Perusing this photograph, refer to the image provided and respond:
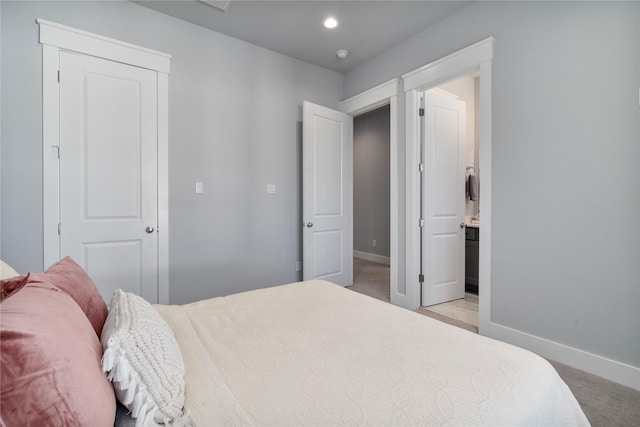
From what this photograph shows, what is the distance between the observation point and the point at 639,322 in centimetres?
175

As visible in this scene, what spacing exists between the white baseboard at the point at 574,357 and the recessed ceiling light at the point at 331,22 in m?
3.01

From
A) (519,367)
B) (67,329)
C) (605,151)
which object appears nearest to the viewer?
(67,329)

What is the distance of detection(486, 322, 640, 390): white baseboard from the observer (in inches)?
70.2

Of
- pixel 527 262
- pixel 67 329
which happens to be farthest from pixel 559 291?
pixel 67 329

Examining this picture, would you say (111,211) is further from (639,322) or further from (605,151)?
(639,322)

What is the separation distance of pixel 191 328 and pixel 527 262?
7.60 ft

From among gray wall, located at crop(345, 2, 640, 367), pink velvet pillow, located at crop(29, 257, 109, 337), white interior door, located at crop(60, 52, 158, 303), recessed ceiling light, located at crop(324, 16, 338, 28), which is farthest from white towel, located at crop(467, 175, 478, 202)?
pink velvet pillow, located at crop(29, 257, 109, 337)

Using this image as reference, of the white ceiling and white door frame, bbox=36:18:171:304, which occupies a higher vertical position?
the white ceiling

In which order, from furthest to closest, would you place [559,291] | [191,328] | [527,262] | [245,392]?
[527,262] < [559,291] < [191,328] < [245,392]

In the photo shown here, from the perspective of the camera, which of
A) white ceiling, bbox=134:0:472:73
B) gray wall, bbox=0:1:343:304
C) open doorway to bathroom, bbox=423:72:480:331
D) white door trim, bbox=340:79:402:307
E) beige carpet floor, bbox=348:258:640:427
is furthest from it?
white door trim, bbox=340:79:402:307

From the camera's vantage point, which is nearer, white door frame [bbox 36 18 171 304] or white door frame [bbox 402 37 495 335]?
white door frame [bbox 36 18 171 304]

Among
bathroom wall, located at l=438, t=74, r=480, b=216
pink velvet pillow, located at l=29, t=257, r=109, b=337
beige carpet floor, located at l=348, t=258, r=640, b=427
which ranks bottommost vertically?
beige carpet floor, located at l=348, t=258, r=640, b=427

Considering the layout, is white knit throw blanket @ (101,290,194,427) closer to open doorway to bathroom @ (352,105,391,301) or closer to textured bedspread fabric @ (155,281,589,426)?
textured bedspread fabric @ (155,281,589,426)

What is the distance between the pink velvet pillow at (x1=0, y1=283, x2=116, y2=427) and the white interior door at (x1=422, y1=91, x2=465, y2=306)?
9.68 feet
